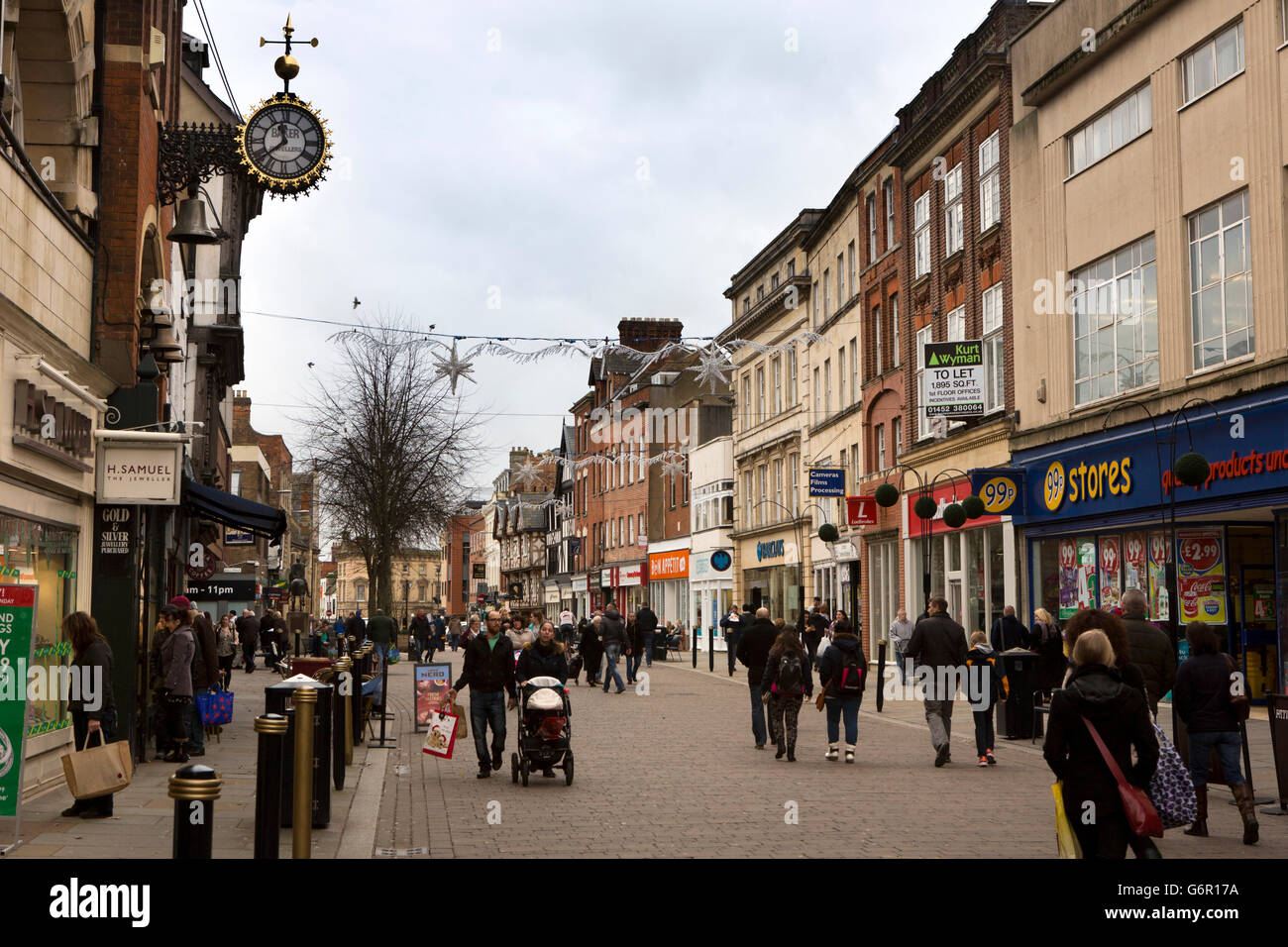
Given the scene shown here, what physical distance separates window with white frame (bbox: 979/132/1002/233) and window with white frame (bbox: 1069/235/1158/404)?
4.45 metres

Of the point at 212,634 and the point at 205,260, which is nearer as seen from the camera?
the point at 212,634

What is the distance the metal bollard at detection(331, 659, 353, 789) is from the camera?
13.8 metres

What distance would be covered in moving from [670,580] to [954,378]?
36.7 m

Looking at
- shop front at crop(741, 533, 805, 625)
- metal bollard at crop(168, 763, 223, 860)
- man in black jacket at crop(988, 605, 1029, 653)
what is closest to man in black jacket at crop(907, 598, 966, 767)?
man in black jacket at crop(988, 605, 1029, 653)

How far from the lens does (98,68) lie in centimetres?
1562

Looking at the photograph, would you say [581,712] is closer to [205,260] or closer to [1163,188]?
[1163,188]

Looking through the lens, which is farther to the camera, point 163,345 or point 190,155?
point 163,345

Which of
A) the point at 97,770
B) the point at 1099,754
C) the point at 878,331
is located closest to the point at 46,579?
the point at 97,770

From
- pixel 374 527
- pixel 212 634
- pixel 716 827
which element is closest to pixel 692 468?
pixel 374 527

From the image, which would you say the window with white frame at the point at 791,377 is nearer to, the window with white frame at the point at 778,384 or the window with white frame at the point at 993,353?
the window with white frame at the point at 778,384

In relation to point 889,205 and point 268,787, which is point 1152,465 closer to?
point 889,205

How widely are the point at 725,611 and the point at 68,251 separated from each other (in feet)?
144

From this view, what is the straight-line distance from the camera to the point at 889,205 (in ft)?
126
